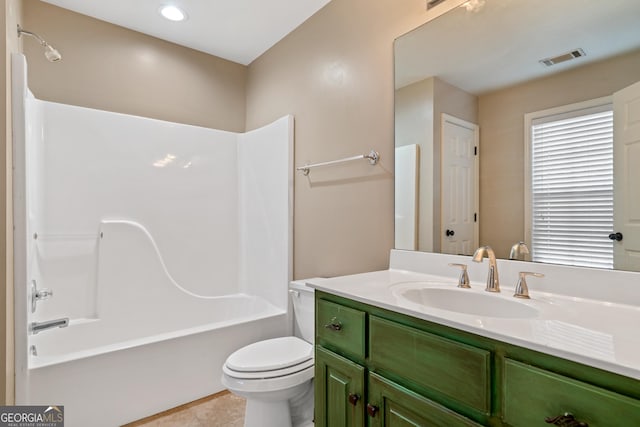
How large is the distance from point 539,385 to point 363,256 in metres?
1.20

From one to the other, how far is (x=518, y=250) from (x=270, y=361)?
1.21 m

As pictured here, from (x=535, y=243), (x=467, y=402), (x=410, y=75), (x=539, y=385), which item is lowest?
(x=467, y=402)

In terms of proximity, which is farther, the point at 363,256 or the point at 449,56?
the point at 363,256

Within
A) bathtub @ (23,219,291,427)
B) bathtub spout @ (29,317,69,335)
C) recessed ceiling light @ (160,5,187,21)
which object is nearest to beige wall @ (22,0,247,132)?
recessed ceiling light @ (160,5,187,21)

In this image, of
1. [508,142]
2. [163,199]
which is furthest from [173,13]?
[508,142]

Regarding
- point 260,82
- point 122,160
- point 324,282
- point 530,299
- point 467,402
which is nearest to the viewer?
point 467,402

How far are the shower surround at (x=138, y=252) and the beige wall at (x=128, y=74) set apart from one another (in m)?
0.13

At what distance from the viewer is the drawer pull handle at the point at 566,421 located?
0.66 meters

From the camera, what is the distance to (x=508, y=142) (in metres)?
1.35

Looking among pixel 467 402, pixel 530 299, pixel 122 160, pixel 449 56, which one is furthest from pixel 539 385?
pixel 122 160

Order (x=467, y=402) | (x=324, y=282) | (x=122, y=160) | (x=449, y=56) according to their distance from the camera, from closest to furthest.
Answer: (x=467, y=402) → (x=324, y=282) → (x=449, y=56) → (x=122, y=160)

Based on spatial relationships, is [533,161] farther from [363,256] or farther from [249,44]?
[249,44]

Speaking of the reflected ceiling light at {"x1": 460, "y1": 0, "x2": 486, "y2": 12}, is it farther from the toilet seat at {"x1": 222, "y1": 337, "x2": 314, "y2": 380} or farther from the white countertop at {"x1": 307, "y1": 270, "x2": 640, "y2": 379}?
the toilet seat at {"x1": 222, "y1": 337, "x2": 314, "y2": 380}

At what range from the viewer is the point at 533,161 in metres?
1.27
